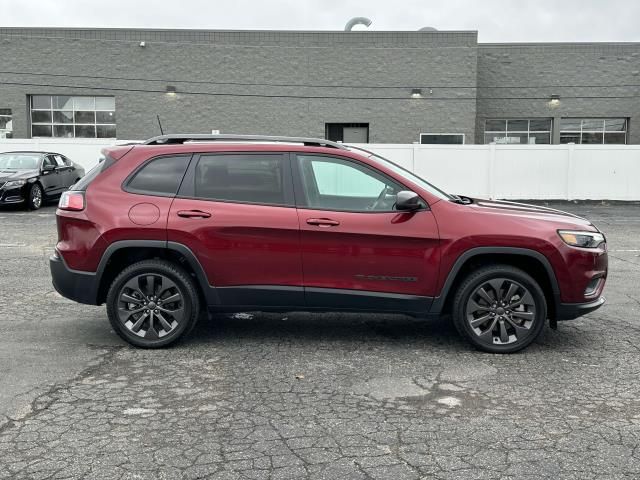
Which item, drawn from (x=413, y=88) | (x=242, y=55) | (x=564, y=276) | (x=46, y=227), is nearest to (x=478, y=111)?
(x=413, y=88)

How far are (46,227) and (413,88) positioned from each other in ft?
56.2

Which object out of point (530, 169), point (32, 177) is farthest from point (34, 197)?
point (530, 169)

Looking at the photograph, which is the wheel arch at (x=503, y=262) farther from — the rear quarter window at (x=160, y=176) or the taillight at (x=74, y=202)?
the taillight at (x=74, y=202)

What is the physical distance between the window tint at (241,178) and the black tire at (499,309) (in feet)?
5.63

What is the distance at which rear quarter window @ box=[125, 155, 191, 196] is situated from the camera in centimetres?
539

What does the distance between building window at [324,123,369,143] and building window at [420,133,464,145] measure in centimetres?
238

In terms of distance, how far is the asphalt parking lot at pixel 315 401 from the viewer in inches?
135

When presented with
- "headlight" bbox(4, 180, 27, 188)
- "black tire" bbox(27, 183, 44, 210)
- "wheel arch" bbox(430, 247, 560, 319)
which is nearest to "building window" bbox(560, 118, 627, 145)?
"black tire" bbox(27, 183, 44, 210)

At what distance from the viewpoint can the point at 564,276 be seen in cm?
520

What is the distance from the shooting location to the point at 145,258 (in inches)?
215

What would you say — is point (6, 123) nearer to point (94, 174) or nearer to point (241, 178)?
point (94, 174)

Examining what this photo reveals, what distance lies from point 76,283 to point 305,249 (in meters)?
1.94

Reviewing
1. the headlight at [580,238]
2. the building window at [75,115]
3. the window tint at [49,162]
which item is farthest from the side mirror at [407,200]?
the building window at [75,115]

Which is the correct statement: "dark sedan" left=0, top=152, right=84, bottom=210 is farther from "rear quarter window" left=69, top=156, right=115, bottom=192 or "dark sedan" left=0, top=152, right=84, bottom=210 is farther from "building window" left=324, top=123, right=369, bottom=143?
"building window" left=324, top=123, right=369, bottom=143
